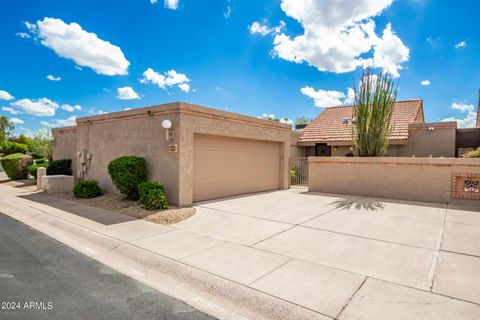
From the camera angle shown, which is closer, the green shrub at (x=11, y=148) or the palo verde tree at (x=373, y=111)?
the palo verde tree at (x=373, y=111)

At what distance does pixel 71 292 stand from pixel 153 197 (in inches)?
174

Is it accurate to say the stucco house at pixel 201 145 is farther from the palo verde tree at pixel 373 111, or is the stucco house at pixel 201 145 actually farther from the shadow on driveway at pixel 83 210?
the palo verde tree at pixel 373 111

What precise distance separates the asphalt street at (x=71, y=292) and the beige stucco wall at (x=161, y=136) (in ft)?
13.5

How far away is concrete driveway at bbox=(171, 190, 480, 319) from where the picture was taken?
3.16m

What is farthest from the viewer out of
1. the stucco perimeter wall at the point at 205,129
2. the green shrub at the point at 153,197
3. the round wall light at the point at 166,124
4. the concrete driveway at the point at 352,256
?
the stucco perimeter wall at the point at 205,129

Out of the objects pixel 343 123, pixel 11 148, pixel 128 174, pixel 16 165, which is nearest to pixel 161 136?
pixel 128 174

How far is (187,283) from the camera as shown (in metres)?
3.77

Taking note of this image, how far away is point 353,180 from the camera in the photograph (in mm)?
11180

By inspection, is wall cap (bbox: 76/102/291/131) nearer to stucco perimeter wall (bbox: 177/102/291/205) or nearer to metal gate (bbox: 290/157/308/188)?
stucco perimeter wall (bbox: 177/102/291/205)

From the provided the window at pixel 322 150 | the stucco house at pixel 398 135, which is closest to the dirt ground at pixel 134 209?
the stucco house at pixel 398 135

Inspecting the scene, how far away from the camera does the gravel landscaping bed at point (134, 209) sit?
278 inches

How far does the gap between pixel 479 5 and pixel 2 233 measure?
15.7 m

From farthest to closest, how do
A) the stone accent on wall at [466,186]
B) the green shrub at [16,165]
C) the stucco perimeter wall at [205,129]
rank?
the green shrub at [16,165] < the stone accent on wall at [466,186] < the stucco perimeter wall at [205,129]

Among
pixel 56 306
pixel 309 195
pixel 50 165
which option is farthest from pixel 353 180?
pixel 50 165
